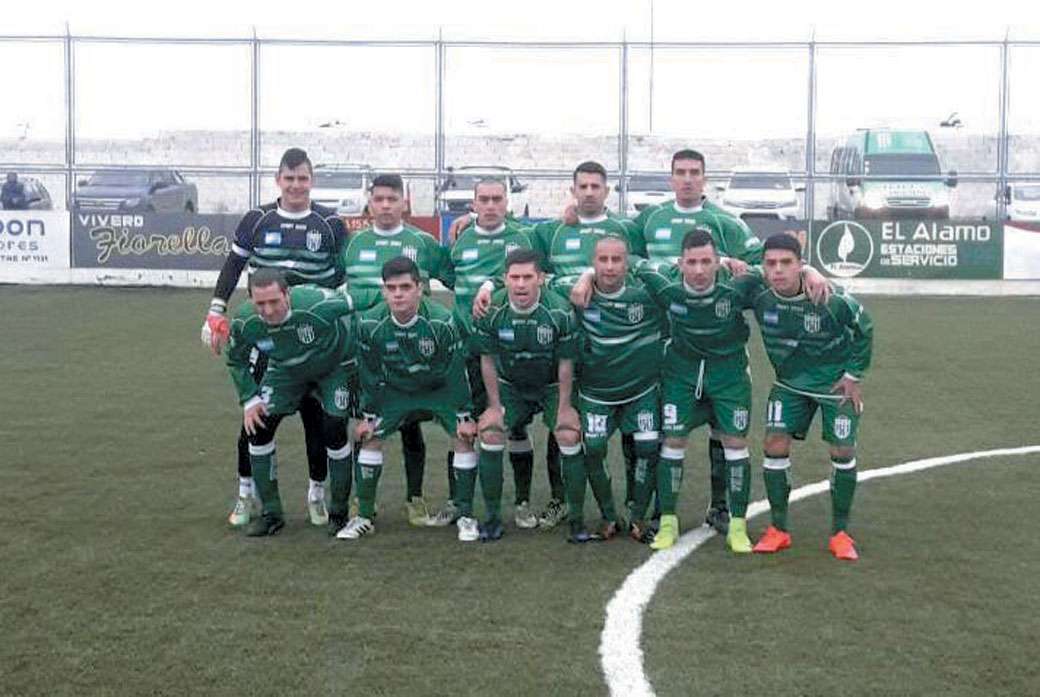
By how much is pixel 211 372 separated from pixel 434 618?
911cm

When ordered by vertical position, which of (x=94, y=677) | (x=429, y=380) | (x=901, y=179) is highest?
(x=901, y=179)

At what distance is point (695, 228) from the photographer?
26.1ft

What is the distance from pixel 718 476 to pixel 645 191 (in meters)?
20.5

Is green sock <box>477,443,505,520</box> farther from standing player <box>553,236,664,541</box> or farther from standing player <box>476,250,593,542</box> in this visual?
standing player <box>553,236,664,541</box>

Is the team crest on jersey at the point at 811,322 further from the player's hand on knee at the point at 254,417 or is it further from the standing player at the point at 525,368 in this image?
the player's hand on knee at the point at 254,417

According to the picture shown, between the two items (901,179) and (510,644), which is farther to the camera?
(901,179)

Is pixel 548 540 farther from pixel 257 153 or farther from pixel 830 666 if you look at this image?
pixel 257 153

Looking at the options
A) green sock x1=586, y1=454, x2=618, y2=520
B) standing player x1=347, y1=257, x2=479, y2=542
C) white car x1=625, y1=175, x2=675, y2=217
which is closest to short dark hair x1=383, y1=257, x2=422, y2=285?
standing player x1=347, y1=257, x2=479, y2=542

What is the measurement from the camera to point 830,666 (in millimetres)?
5340

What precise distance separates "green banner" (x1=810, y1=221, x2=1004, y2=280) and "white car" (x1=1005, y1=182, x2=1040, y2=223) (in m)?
2.97

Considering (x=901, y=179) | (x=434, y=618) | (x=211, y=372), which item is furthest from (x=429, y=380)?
(x=901, y=179)

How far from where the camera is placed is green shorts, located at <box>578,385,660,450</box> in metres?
7.55

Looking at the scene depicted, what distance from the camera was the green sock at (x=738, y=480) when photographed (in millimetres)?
7367

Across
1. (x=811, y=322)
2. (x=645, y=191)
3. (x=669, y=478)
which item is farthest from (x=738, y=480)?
(x=645, y=191)
